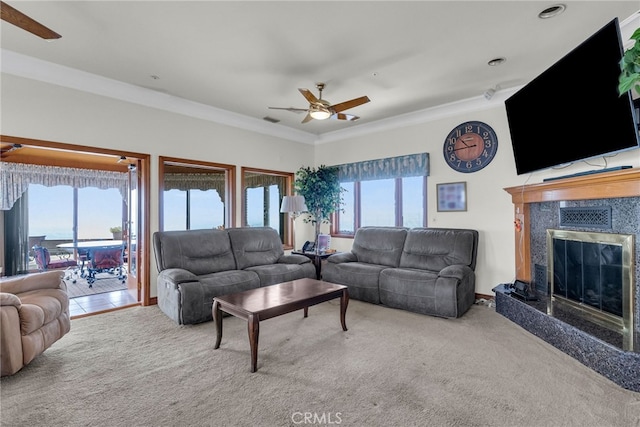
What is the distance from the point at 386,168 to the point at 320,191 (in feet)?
4.14

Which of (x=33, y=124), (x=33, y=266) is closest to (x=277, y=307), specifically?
(x=33, y=124)

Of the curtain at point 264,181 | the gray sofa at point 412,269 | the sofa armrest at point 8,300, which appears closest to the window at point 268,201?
the curtain at point 264,181

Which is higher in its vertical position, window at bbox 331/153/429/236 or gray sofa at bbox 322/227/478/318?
window at bbox 331/153/429/236

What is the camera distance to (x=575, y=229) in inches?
121

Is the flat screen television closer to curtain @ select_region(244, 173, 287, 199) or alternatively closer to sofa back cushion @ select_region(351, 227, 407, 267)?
sofa back cushion @ select_region(351, 227, 407, 267)

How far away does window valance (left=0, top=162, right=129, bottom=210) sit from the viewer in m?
5.95

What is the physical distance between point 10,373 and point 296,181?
4.58m

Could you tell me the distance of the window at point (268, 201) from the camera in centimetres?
635

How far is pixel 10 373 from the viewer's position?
2283 mm

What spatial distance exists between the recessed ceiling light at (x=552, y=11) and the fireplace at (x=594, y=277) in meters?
1.90

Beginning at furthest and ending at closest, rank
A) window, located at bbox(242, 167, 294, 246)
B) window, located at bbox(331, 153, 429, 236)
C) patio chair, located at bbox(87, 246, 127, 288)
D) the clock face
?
window, located at bbox(242, 167, 294, 246) → patio chair, located at bbox(87, 246, 127, 288) → window, located at bbox(331, 153, 429, 236) → the clock face

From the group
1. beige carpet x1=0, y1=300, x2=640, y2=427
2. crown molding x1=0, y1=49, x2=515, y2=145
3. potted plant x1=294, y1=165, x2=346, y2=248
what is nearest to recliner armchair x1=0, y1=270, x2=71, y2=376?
beige carpet x1=0, y1=300, x2=640, y2=427

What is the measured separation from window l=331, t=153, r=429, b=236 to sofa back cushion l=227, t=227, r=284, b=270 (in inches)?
62.0

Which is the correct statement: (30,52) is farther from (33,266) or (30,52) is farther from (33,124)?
(33,266)
